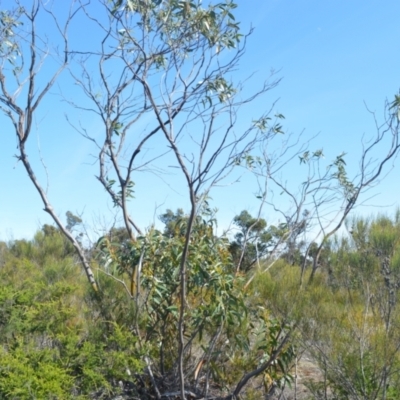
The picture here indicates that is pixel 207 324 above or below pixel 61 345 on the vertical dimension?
above

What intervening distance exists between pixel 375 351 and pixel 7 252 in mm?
6513

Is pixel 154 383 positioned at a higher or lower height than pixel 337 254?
lower

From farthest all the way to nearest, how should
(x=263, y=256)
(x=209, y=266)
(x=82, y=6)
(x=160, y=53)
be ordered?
(x=263, y=256), (x=82, y=6), (x=160, y=53), (x=209, y=266)

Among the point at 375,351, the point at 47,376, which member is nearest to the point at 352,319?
the point at 375,351

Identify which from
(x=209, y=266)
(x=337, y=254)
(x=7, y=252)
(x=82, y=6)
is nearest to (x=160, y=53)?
(x=82, y=6)

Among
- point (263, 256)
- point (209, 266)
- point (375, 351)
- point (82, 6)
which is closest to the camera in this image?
point (375, 351)

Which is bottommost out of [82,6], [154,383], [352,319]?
[154,383]

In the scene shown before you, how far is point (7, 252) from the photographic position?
347 inches

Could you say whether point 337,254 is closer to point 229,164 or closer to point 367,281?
point 367,281

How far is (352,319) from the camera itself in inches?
150

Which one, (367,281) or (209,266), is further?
(209,266)

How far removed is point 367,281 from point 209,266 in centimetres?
119

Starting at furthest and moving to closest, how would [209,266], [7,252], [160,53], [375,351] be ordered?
[7,252] < [160,53] < [209,266] < [375,351]

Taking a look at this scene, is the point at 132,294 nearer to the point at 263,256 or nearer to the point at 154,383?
the point at 154,383
